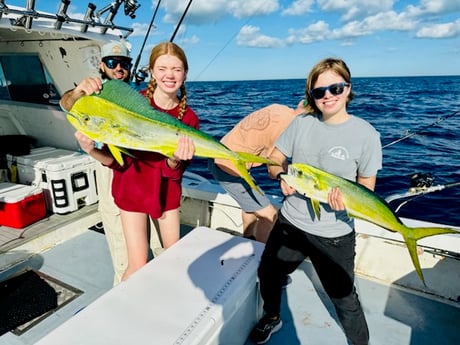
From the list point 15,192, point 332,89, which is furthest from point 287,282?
point 15,192

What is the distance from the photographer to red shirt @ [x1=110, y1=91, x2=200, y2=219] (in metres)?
2.34

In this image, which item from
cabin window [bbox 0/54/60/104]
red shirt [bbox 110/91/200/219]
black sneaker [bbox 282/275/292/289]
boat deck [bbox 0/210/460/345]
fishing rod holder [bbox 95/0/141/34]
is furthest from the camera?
cabin window [bbox 0/54/60/104]

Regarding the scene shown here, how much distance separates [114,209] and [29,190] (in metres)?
2.07

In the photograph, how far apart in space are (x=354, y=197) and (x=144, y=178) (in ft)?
4.69

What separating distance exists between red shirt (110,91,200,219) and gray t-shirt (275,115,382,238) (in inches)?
30.0

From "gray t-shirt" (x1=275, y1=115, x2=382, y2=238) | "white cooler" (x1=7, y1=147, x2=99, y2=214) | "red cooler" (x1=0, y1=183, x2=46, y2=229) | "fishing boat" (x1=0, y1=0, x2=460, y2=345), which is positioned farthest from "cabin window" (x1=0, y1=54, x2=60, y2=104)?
"gray t-shirt" (x1=275, y1=115, x2=382, y2=238)

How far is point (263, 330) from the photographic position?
8.45 ft

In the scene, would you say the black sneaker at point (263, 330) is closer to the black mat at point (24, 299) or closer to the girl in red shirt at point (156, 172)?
the girl in red shirt at point (156, 172)

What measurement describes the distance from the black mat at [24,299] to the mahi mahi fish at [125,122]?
88.5 inches

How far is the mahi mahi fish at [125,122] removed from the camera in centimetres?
161

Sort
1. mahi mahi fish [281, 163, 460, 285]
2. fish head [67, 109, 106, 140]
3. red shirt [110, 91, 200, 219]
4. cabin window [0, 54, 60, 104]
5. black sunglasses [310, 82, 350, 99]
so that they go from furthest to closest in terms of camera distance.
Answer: cabin window [0, 54, 60, 104], red shirt [110, 91, 200, 219], black sunglasses [310, 82, 350, 99], mahi mahi fish [281, 163, 460, 285], fish head [67, 109, 106, 140]

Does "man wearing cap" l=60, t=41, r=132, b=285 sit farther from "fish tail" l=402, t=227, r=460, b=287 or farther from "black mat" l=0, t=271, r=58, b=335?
"fish tail" l=402, t=227, r=460, b=287

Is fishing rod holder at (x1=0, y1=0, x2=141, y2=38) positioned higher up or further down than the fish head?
higher up

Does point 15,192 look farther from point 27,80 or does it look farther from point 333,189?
point 333,189
